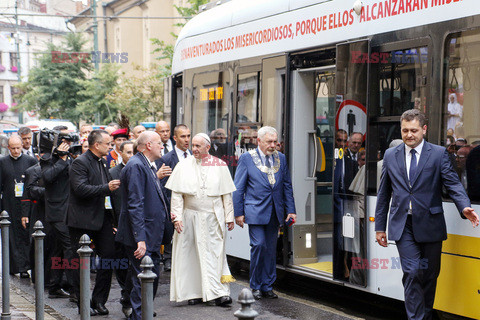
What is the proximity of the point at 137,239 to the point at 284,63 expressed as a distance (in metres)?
2.87

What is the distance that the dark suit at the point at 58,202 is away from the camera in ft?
30.5

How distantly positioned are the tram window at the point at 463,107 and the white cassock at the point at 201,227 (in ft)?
9.29

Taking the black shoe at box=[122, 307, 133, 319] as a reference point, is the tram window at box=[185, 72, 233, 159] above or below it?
above

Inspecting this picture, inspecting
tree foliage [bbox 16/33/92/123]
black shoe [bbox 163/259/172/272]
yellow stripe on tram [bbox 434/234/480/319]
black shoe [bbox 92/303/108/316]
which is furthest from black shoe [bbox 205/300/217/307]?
tree foliage [bbox 16/33/92/123]

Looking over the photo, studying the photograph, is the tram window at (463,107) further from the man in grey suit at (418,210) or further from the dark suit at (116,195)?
the dark suit at (116,195)

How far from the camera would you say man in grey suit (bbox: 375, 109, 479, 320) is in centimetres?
649

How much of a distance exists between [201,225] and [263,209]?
737 millimetres

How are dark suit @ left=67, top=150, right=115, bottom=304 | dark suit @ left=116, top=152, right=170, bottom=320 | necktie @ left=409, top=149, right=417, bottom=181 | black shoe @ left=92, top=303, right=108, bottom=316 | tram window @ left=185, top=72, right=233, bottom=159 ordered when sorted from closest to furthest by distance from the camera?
necktie @ left=409, top=149, right=417, bottom=181 < dark suit @ left=116, top=152, right=170, bottom=320 < dark suit @ left=67, top=150, right=115, bottom=304 < black shoe @ left=92, top=303, right=108, bottom=316 < tram window @ left=185, top=72, right=233, bottom=159

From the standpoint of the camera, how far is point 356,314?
818 centimetres

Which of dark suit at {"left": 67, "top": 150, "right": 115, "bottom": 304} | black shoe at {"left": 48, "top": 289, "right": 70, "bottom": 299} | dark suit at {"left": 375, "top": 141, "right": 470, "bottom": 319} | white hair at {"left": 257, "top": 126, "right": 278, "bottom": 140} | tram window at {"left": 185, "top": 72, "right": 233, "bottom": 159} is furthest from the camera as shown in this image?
tram window at {"left": 185, "top": 72, "right": 233, "bottom": 159}

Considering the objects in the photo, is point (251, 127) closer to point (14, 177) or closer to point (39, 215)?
point (39, 215)

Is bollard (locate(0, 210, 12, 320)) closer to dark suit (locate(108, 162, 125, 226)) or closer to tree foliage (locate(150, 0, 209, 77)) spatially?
dark suit (locate(108, 162, 125, 226))

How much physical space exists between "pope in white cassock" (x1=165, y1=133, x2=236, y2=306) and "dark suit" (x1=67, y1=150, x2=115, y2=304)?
74 centimetres

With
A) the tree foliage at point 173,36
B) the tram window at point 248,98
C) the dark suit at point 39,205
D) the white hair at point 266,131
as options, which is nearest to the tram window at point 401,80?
the white hair at point 266,131
